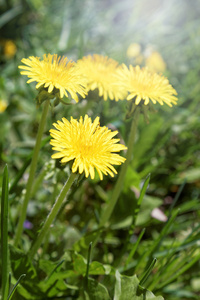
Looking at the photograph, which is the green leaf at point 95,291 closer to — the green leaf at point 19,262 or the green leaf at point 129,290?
the green leaf at point 129,290

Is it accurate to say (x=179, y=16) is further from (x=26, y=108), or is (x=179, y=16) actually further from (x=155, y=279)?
(x=155, y=279)

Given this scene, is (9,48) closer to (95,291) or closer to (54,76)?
(54,76)

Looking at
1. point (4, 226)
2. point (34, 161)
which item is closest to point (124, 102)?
point (34, 161)

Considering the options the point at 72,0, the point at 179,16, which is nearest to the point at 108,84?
the point at 72,0

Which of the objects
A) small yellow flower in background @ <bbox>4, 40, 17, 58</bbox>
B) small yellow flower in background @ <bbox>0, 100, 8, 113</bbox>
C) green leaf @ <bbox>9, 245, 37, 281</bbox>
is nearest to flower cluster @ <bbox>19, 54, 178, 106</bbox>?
green leaf @ <bbox>9, 245, 37, 281</bbox>

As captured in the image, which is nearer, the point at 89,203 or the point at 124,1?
the point at 89,203

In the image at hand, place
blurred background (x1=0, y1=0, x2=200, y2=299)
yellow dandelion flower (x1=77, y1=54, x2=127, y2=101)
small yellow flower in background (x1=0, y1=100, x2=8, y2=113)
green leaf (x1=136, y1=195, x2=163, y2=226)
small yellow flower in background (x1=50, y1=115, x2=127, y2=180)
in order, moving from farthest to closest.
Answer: small yellow flower in background (x1=0, y1=100, x2=8, y2=113) < blurred background (x1=0, y1=0, x2=200, y2=299) < green leaf (x1=136, y1=195, x2=163, y2=226) < yellow dandelion flower (x1=77, y1=54, x2=127, y2=101) < small yellow flower in background (x1=50, y1=115, x2=127, y2=180)

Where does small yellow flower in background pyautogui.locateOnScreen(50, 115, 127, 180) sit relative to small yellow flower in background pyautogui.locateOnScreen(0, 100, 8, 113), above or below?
below

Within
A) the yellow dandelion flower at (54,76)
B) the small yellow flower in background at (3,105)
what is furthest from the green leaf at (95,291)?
the small yellow flower in background at (3,105)

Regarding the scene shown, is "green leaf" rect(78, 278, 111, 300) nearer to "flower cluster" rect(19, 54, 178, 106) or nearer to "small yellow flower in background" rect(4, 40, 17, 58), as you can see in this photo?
"flower cluster" rect(19, 54, 178, 106)
